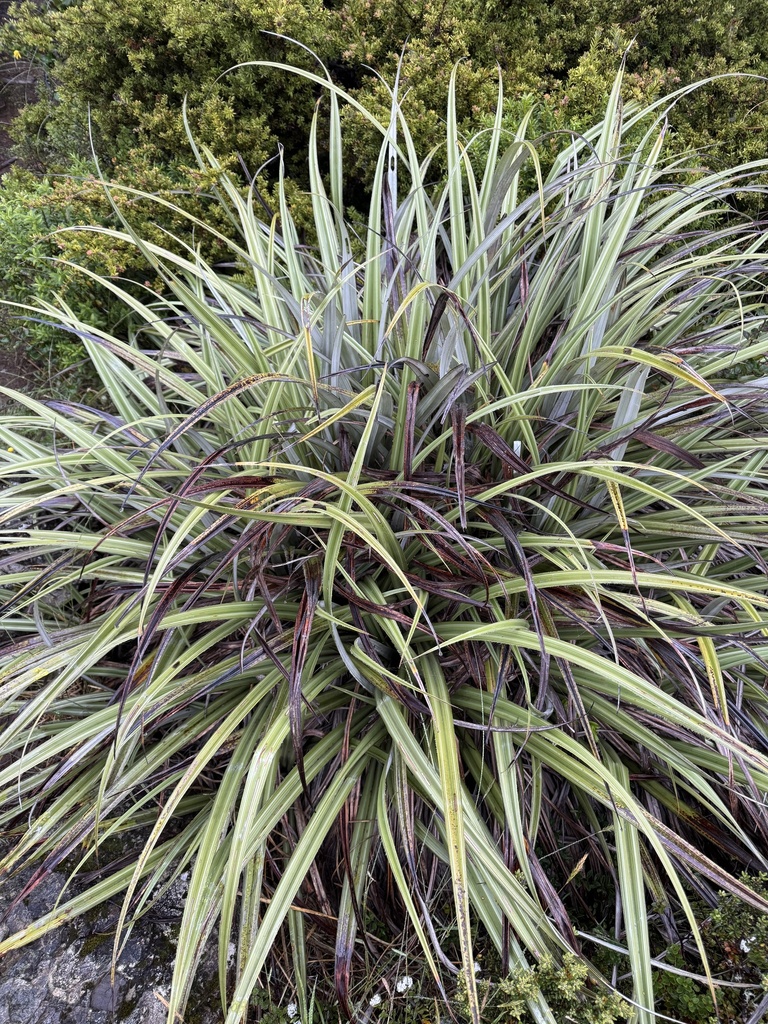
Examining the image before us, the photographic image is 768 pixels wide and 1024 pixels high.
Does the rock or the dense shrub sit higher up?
the dense shrub

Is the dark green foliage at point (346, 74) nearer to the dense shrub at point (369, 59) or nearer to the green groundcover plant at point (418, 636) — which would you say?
the dense shrub at point (369, 59)

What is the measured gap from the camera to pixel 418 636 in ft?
4.71

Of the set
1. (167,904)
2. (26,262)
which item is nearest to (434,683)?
(167,904)

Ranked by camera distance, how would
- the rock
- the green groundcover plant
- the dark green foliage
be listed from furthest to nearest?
1. the dark green foliage
2. the rock
3. the green groundcover plant

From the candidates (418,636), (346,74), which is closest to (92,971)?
(418,636)

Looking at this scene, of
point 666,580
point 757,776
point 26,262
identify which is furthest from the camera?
point 26,262

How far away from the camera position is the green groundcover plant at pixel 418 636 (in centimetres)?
119

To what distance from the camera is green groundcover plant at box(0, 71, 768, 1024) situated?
1.19m

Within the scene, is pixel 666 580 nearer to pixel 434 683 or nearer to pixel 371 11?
pixel 434 683

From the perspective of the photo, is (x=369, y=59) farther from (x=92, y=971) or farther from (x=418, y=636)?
(x=92, y=971)

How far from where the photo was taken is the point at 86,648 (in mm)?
1266

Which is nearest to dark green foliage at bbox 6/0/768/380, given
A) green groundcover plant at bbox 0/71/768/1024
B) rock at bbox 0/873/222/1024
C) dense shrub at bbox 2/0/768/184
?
dense shrub at bbox 2/0/768/184

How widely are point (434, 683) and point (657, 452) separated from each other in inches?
31.9

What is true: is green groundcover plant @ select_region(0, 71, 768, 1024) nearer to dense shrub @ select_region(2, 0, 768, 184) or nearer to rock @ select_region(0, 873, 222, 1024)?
rock @ select_region(0, 873, 222, 1024)
